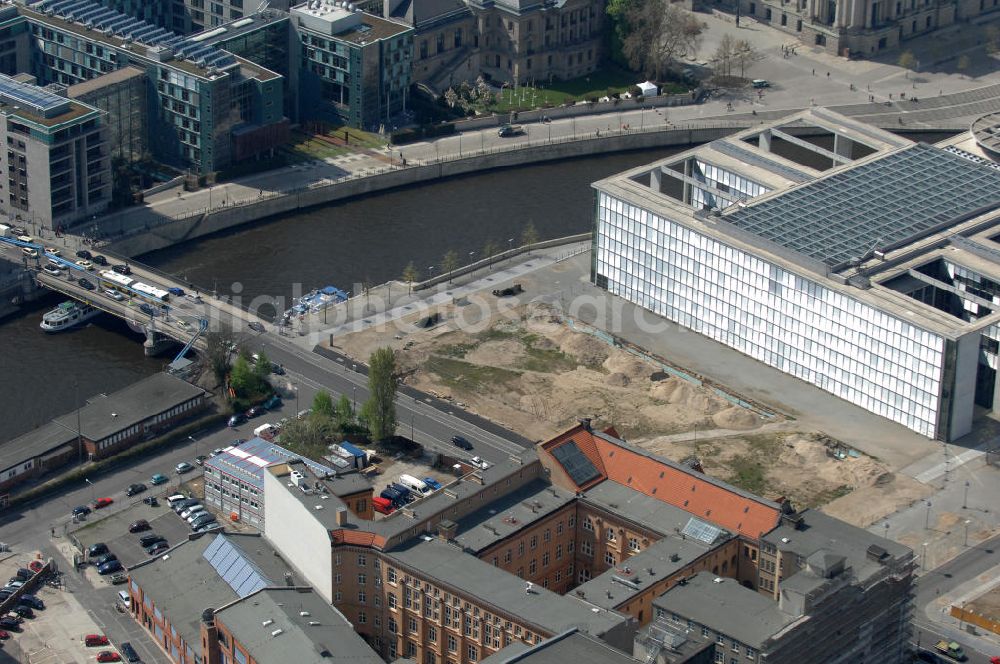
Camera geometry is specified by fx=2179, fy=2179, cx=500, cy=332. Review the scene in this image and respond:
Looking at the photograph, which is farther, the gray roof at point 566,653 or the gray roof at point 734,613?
the gray roof at point 734,613

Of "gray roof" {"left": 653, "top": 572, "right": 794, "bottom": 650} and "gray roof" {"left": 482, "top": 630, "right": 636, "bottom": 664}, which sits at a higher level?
"gray roof" {"left": 653, "top": 572, "right": 794, "bottom": 650}

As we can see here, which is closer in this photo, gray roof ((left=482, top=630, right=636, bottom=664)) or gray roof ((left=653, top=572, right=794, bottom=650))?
gray roof ((left=482, top=630, right=636, bottom=664))

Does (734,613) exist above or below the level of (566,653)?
above

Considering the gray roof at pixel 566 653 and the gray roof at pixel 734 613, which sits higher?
the gray roof at pixel 734 613

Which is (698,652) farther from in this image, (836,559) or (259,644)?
(259,644)
